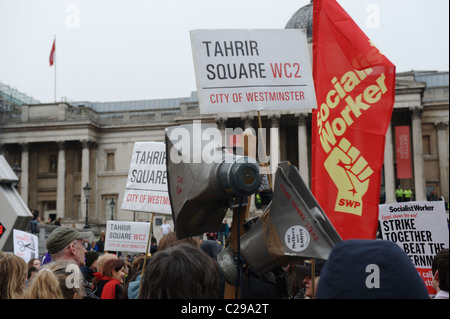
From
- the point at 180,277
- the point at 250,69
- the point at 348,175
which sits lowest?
the point at 180,277

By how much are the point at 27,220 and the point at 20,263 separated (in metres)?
4.82

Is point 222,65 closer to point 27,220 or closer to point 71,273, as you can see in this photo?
point 71,273

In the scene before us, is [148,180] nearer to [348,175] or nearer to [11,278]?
[348,175]

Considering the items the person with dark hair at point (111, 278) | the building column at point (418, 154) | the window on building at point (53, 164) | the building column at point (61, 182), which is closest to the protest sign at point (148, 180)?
the person with dark hair at point (111, 278)

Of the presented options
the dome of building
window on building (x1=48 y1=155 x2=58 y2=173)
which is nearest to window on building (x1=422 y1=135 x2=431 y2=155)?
the dome of building

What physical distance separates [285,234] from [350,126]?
2746mm

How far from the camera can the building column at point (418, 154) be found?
139 feet

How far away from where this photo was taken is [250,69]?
3.88 m

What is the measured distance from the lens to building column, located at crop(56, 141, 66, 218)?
48938 mm

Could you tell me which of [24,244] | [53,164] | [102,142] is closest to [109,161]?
[102,142]

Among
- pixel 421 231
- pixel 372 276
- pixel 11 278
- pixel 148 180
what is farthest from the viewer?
pixel 148 180

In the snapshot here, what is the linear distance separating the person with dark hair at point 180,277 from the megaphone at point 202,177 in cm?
26

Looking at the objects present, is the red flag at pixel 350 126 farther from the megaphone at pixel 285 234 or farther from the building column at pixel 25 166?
the building column at pixel 25 166
